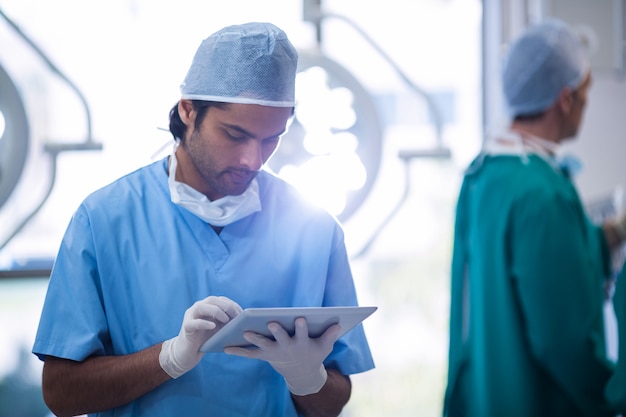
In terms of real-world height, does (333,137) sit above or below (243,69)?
below

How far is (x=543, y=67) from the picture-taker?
66.9 inches

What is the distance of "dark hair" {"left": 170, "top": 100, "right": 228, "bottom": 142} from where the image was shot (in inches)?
40.9

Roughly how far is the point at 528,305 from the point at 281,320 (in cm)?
74

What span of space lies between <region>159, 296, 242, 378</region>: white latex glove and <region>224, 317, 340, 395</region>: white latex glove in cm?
4

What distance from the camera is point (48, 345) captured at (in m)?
0.99

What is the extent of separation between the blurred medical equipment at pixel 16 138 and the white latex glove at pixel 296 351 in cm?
76

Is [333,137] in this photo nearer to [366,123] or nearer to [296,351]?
[366,123]

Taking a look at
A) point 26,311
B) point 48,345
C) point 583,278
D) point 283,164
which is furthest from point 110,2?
point 583,278

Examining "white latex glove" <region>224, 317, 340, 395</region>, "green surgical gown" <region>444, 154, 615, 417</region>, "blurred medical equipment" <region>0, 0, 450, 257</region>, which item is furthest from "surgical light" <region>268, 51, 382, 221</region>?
"white latex glove" <region>224, 317, 340, 395</region>

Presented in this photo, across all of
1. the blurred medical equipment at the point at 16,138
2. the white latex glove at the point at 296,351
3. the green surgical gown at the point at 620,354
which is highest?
the blurred medical equipment at the point at 16,138

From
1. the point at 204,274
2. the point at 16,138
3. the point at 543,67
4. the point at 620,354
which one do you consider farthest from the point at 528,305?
the point at 16,138

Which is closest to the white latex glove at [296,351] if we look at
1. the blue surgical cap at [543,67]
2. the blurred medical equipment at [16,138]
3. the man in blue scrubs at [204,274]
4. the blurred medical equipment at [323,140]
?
the man in blue scrubs at [204,274]

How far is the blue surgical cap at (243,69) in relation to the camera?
1.02m

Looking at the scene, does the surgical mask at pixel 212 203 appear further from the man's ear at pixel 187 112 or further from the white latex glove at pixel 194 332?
the white latex glove at pixel 194 332
